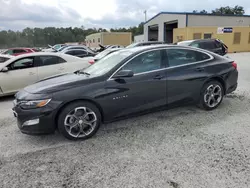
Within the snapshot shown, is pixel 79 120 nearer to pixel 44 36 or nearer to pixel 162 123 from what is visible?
pixel 162 123

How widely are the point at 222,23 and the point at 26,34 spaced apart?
76814 millimetres

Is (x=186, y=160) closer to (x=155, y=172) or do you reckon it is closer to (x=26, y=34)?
(x=155, y=172)

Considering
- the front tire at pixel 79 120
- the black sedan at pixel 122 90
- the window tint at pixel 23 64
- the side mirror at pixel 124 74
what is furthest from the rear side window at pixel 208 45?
the front tire at pixel 79 120

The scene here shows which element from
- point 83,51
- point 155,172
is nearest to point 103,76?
point 155,172

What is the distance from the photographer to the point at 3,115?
4934 millimetres

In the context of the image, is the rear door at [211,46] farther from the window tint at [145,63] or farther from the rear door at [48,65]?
the window tint at [145,63]

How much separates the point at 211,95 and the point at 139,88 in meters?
1.81

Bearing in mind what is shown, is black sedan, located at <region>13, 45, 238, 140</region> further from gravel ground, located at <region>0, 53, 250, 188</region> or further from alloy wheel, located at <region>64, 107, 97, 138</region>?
gravel ground, located at <region>0, 53, 250, 188</region>

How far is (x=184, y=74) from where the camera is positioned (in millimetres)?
4160

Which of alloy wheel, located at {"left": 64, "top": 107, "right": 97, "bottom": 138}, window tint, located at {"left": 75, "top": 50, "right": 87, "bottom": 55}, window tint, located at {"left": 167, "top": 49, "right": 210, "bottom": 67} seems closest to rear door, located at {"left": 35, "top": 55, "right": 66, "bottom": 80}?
alloy wheel, located at {"left": 64, "top": 107, "right": 97, "bottom": 138}

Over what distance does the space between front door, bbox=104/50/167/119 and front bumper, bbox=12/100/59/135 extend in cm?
88

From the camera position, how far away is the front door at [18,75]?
6.11 metres

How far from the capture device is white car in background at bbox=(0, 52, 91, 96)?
241 inches

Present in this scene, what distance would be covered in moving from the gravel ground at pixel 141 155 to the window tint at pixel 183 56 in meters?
1.13
